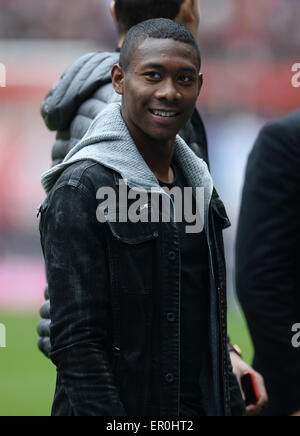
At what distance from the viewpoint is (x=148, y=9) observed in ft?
9.04

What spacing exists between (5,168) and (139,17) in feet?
38.8

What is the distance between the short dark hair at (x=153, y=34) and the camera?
84.7 inches

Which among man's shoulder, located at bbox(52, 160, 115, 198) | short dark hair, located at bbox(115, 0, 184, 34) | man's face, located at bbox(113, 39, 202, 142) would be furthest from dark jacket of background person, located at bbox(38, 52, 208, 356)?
man's shoulder, located at bbox(52, 160, 115, 198)

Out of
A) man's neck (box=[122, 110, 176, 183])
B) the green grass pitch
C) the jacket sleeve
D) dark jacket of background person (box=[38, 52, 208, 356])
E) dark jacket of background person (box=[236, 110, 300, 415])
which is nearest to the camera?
the jacket sleeve

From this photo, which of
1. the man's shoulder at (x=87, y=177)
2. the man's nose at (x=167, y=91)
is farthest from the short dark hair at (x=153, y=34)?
the man's shoulder at (x=87, y=177)

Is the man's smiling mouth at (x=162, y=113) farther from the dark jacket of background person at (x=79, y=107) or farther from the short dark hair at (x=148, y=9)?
the short dark hair at (x=148, y=9)

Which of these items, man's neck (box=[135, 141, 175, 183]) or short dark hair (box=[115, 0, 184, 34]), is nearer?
man's neck (box=[135, 141, 175, 183])

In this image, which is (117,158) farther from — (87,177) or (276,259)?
(276,259)

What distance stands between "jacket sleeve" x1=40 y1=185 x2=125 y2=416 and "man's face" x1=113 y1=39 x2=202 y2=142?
0.27 m

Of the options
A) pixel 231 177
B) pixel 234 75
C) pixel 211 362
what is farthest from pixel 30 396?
pixel 234 75

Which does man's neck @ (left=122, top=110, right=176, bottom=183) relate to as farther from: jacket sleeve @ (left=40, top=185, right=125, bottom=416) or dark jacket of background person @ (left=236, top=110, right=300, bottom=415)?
dark jacket of background person @ (left=236, top=110, right=300, bottom=415)

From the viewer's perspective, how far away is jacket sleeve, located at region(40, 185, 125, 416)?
1951 mm

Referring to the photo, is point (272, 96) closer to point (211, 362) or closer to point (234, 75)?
point (234, 75)

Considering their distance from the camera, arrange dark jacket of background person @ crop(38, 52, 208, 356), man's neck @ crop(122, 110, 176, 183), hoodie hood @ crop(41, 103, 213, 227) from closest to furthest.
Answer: hoodie hood @ crop(41, 103, 213, 227), man's neck @ crop(122, 110, 176, 183), dark jacket of background person @ crop(38, 52, 208, 356)
